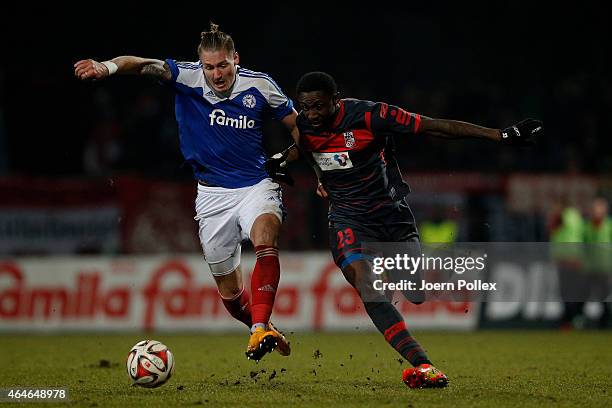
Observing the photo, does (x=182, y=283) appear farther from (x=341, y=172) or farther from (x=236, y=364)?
(x=341, y=172)

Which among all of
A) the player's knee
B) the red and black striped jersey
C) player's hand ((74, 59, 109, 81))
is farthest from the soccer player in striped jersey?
player's hand ((74, 59, 109, 81))

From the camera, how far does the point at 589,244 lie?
15.3 m

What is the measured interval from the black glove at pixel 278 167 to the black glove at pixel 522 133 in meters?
1.80

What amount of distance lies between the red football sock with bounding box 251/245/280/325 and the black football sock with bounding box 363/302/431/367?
0.73m

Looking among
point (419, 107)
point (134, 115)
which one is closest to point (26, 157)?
point (134, 115)

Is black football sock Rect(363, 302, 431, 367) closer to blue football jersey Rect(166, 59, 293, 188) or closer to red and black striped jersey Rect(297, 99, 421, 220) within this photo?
red and black striped jersey Rect(297, 99, 421, 220)

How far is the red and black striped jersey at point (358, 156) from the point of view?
732 centimetres

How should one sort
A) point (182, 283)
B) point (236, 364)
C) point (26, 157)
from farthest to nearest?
point (26, 157)
point (182, 283)
point (236, 364)

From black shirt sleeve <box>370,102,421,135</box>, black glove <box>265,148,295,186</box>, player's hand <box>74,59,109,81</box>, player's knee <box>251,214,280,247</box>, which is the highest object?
player's hand <box>74,59,109,81</box>

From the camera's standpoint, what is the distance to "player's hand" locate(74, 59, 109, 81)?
6.97 m

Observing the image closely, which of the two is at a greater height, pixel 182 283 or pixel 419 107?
pixel 419 107

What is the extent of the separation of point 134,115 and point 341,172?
35.4 ft

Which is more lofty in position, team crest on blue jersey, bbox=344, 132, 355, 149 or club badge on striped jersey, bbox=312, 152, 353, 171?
team crest on blue jersey, bbox=344, 132, 355, 149

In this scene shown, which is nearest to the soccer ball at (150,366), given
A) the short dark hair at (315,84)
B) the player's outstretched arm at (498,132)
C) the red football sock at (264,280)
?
the red football sock at (264,280)
